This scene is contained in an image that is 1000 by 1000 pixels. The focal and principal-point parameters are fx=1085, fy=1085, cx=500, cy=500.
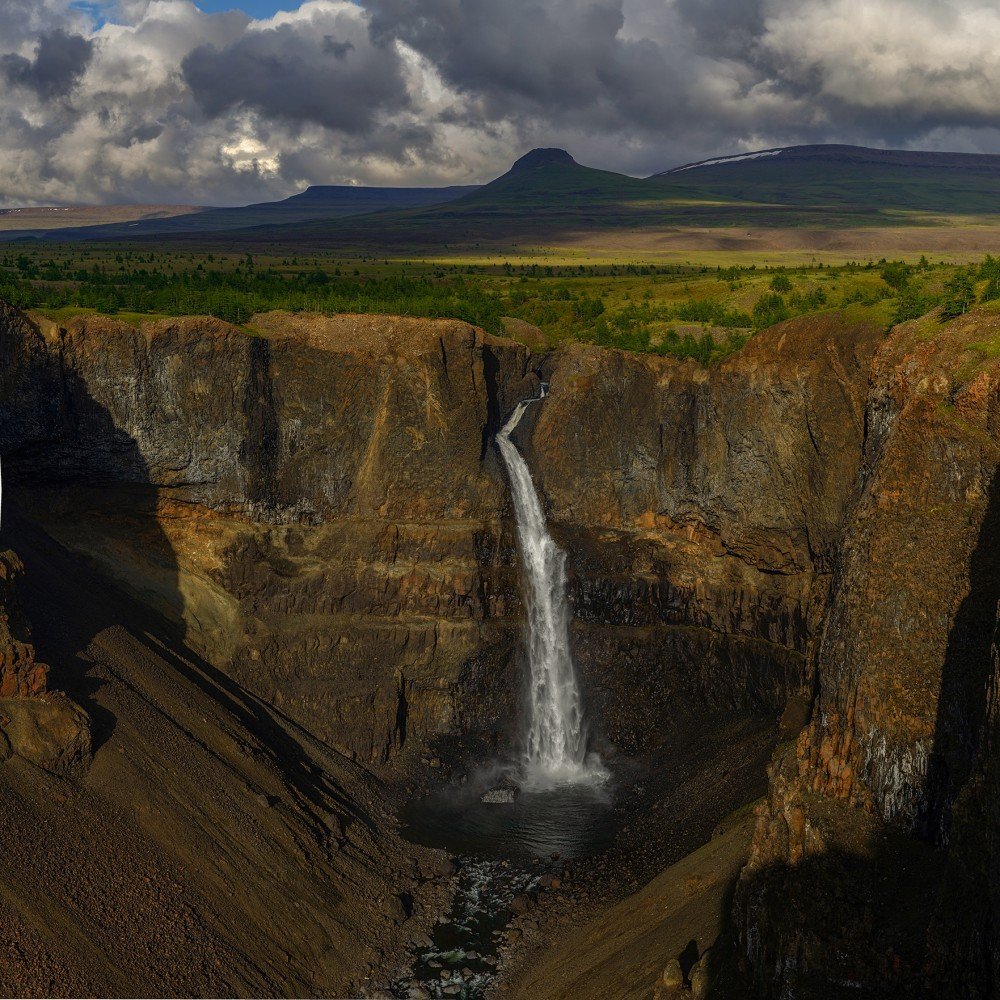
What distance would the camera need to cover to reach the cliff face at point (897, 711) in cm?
3209

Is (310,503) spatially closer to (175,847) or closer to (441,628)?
(441,628)

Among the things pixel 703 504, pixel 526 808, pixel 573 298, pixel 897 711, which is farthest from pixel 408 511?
pixel 573 298

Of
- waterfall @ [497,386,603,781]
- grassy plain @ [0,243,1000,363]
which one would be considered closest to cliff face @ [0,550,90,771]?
grassy plain @ [0,243,1000,363]

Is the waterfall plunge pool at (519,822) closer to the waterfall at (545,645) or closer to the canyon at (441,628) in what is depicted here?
the canyon at (441,628)

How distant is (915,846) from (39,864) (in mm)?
30285

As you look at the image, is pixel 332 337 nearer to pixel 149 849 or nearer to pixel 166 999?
pixel 149 849

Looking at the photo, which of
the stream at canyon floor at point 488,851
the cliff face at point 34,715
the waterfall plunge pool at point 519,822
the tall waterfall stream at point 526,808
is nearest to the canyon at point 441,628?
the cliff face at point 34,715

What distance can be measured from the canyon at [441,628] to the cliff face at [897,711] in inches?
5.0

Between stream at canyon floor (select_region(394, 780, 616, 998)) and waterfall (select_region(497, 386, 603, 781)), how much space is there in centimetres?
399

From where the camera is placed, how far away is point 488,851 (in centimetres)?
5659

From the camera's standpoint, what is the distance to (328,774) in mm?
61156

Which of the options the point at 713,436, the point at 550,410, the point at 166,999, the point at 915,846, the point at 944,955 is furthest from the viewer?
the point at 550,410

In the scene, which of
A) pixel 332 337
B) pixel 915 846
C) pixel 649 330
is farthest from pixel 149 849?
pixel 649 330

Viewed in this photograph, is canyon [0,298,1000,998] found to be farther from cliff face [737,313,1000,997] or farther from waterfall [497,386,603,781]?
waterfall [497,386,603,781]
